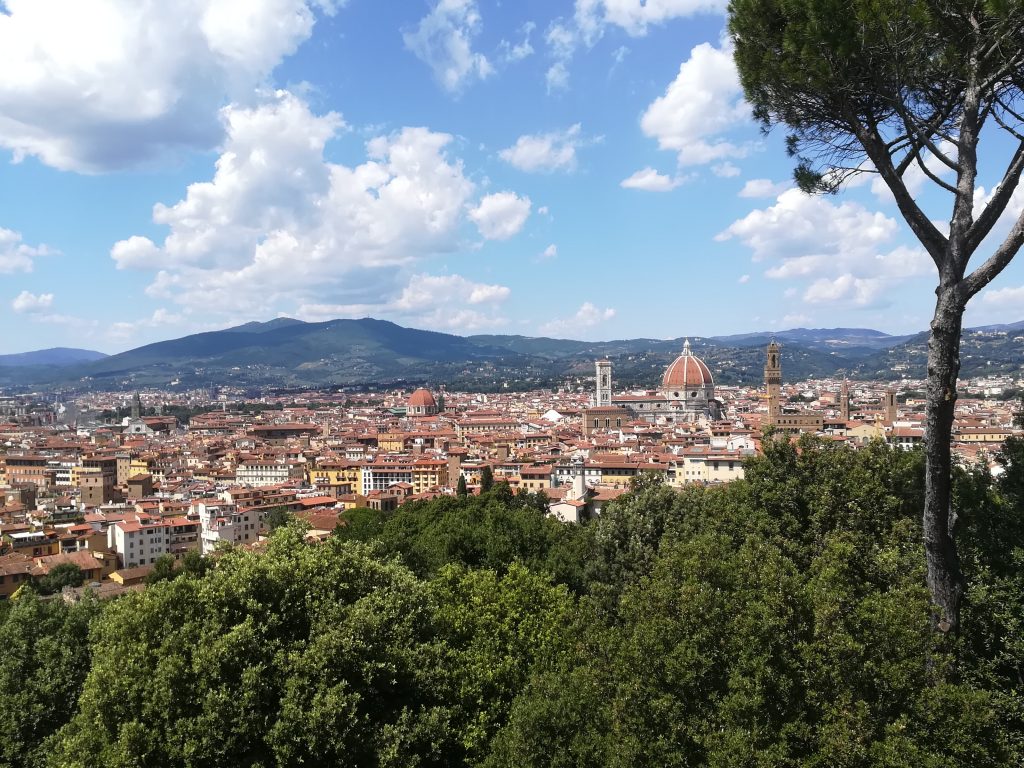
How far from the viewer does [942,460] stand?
7.46 m

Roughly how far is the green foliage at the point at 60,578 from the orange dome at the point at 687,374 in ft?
242

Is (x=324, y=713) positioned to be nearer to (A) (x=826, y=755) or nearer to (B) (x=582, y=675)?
(B) (x=582, y=675)

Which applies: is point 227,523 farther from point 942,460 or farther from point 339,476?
point 942,460

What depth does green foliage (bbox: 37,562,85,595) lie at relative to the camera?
30.3 metres

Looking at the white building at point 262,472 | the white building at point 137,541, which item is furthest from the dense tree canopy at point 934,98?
the white building at point 262,472

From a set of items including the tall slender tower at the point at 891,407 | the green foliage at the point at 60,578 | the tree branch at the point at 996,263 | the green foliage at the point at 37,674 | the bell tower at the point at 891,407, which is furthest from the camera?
the tall slender tower at the point at 891,407

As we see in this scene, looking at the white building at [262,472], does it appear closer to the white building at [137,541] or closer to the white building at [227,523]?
the white building at [227,523]

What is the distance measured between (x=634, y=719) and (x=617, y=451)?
4951cm

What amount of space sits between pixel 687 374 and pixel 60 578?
75.5m

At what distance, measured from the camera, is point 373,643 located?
32.9ft

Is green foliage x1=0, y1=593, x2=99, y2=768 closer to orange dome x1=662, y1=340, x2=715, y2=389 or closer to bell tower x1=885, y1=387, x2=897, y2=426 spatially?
bell tower x1=885, y1=387, x2=897, y2=426

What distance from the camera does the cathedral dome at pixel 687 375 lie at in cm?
9380

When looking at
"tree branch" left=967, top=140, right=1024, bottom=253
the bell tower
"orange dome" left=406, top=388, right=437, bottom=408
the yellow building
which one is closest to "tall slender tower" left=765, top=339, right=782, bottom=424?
the bell tower

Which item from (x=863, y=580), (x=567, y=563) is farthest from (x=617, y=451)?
(x=863, y=580)
